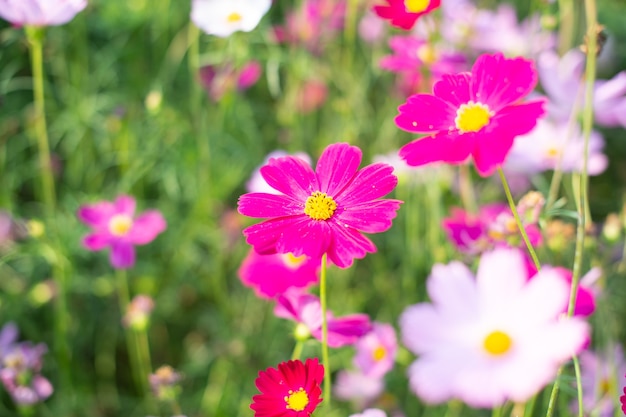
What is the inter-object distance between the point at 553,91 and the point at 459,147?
52 cm

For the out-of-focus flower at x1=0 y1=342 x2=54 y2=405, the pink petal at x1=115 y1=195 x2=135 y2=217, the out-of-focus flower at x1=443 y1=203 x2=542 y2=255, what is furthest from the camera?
the pink petal at x1=115 y1=195 x2=135 y2=217

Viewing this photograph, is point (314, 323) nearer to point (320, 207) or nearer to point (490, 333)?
point (320, 207)

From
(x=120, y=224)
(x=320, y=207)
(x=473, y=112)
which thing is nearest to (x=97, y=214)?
(x=120, y=224)

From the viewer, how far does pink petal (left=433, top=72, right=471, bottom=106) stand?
0.69 metres

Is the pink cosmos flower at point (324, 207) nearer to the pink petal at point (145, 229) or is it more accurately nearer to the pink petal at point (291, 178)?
the pink petal at point (291, 178)

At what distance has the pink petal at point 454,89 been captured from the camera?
69 cm

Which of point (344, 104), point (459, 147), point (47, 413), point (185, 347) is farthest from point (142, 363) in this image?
point (459, 147)

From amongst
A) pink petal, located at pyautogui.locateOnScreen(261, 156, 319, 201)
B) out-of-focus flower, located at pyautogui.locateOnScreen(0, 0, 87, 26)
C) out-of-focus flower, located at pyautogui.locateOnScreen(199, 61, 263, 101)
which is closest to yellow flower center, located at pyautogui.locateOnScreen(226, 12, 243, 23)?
out-of-focus flower, located at pyautogui.locateOnScreen(199, 61, 263, 101)

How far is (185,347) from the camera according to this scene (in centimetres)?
152

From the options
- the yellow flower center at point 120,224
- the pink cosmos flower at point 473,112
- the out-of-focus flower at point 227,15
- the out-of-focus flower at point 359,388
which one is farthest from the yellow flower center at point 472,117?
the yellow flower center at point 120,224

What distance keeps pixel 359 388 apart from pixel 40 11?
0.75 m

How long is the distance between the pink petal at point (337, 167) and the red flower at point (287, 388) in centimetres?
18

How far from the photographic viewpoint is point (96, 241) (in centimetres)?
106

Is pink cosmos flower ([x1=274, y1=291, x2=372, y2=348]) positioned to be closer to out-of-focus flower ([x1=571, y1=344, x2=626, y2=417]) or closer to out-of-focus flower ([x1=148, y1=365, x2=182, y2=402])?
out-of-focus flower ([x1=148, y1=365, x2=182, y2=402])
